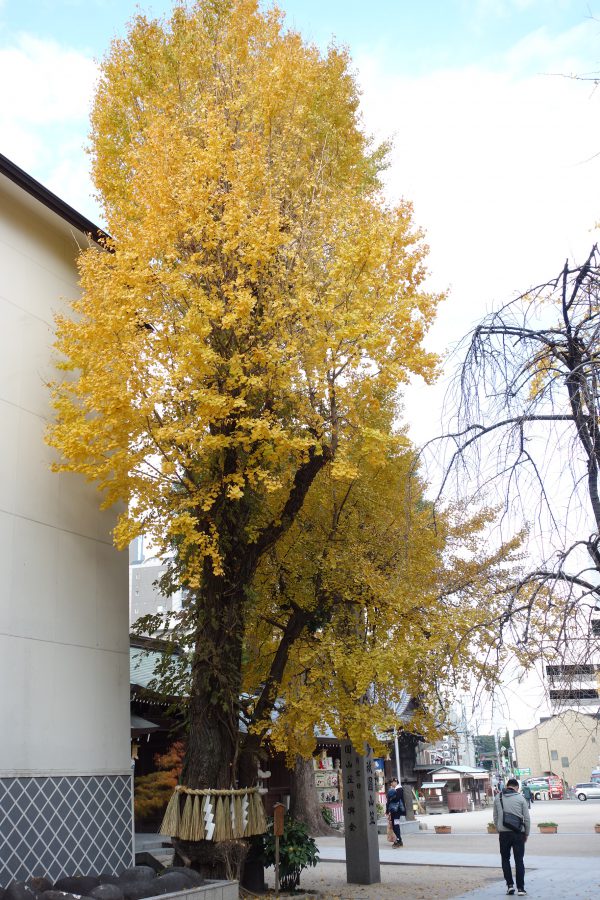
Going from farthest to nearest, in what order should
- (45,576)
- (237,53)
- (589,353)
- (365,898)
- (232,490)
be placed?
(237,53) → (365,898) → (45,576) → (232,490) → (589,353)

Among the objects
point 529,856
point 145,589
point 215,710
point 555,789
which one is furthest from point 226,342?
point 555,789

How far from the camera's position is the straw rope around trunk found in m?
9.24

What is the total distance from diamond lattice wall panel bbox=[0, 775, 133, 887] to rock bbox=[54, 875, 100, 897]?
582 mm

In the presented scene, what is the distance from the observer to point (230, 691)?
32.9ft

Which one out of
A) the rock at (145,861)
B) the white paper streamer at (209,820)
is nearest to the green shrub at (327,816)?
the rock at (145,861)

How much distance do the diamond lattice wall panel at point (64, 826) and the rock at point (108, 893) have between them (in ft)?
4.79

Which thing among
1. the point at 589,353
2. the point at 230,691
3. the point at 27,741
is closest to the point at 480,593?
the point at 230,691

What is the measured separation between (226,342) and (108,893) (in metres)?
6.44

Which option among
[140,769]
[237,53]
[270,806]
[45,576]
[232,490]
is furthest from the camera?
[270,806]

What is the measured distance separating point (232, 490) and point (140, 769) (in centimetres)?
1233

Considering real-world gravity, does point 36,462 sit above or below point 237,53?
below

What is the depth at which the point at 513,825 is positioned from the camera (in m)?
10.3

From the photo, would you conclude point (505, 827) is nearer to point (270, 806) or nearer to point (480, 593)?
point (480, 593)

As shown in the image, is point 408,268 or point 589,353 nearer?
point 589,353
